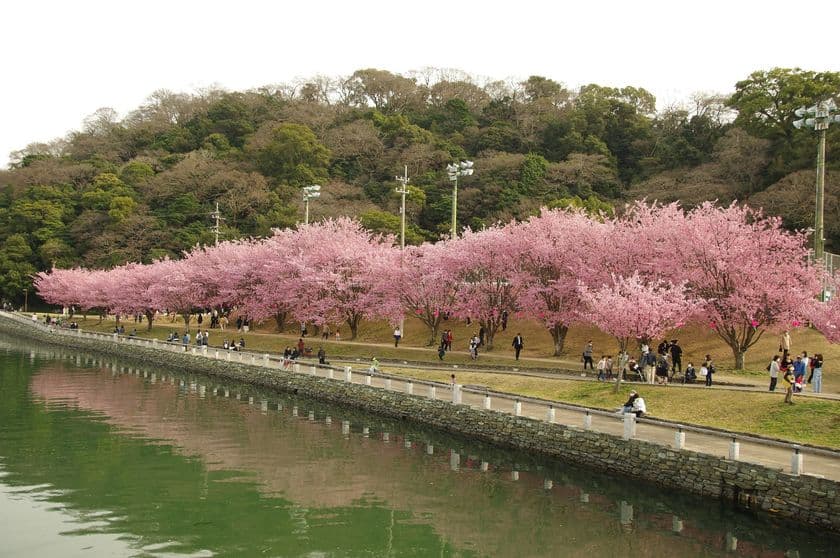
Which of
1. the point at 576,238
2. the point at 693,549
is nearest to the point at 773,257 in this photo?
the point at 576,238

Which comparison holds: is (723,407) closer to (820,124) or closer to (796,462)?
(796,462)

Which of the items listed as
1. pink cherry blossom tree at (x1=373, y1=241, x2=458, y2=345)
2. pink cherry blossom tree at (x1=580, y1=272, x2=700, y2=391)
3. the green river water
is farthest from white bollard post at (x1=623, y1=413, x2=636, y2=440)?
pink cherry blossom tree at (x1=373, y1=241, x2=458, y2=345)

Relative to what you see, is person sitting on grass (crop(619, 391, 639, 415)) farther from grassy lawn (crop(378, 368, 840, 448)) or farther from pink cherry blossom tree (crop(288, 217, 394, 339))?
pink cherry blossom tree (crop(288, 217, 394, 339))

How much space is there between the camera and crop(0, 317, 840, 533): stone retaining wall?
20.0 metres

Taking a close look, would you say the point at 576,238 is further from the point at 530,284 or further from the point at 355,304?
the point at 355,304

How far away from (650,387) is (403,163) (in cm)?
7700

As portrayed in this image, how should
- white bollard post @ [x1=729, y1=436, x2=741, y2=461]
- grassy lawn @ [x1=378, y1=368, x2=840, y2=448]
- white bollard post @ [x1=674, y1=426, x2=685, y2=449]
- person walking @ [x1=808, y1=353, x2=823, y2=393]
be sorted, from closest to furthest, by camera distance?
white bollard post @ [x1=729, y1=436, x2=741, y2=461] < white bollard post @ [x1=674, y1=426, x2=685, y2=449] < grassy lawn @ [x1=378, y1=368, x2=840, y2=448] < person walking @ [x1=808, y1=353, x2=823, y2=393]

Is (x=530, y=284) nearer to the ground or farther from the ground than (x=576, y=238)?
nearer to the ground

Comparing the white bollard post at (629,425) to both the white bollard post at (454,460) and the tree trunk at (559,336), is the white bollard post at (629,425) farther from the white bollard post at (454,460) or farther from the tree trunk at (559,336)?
the tree trunk at (559,336)

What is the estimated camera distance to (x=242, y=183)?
106375 millimetres

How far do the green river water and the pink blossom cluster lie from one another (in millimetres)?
11019

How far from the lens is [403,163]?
346 feet

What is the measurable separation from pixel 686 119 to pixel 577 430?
8153cm

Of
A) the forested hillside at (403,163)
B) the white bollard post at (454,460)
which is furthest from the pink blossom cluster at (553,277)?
the forested hillside at (403,163)
